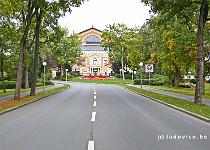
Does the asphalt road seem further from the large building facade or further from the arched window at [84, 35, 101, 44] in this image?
the arched window at [84, 35, 101, 44]

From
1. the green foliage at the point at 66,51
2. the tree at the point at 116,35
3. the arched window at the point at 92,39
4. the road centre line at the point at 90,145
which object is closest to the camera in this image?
the road centre line at the point at 90,145

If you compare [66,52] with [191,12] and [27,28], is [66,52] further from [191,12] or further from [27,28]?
[191,12]

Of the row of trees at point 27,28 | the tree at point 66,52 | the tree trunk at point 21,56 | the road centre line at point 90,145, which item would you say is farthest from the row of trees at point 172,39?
the road centre line at point 90,145

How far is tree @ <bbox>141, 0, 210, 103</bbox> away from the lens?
21703 millimetres

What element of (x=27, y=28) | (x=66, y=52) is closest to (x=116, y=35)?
(x=66, y=52)

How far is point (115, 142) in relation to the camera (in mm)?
9227

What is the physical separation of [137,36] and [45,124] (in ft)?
226

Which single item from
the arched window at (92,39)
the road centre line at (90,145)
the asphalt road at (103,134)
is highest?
the arched window at (92,39)

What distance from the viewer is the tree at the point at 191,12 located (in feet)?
71.2

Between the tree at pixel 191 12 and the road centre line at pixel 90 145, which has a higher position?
the tree at pixel 191 12

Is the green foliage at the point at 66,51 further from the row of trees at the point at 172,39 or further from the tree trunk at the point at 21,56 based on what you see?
the tree trunk at the point at 21,56

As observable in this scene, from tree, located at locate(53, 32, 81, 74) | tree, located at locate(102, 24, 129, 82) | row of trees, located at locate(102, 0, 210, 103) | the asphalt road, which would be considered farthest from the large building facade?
the asphalt road

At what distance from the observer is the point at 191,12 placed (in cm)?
2427

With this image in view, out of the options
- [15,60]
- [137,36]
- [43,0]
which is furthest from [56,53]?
[43,0]
